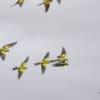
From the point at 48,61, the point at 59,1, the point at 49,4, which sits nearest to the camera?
the point at 59,1

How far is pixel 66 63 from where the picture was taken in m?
61.1

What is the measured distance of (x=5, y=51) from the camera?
5738 centimetres

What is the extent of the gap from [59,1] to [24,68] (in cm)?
1381

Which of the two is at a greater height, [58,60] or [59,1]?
[59,1]

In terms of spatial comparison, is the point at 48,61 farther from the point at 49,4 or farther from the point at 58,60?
the point at 49,4

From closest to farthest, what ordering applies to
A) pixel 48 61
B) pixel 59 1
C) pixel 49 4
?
pixel 59 1 < pixel 49 4 < pixel 48 61

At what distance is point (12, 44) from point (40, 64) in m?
5.27

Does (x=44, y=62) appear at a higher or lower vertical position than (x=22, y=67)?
higher

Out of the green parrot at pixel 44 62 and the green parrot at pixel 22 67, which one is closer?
the green parrot at pixel 44 62

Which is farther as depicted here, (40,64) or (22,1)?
(40,64)

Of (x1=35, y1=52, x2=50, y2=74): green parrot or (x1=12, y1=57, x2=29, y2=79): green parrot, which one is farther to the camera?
(x1=12, y1=57, x2=29, y2=79): green parrot

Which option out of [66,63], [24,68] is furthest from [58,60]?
[24,68]

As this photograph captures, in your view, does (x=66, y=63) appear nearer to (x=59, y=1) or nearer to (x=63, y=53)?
(x=63, y=53)

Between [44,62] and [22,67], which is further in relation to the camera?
[22,67]
